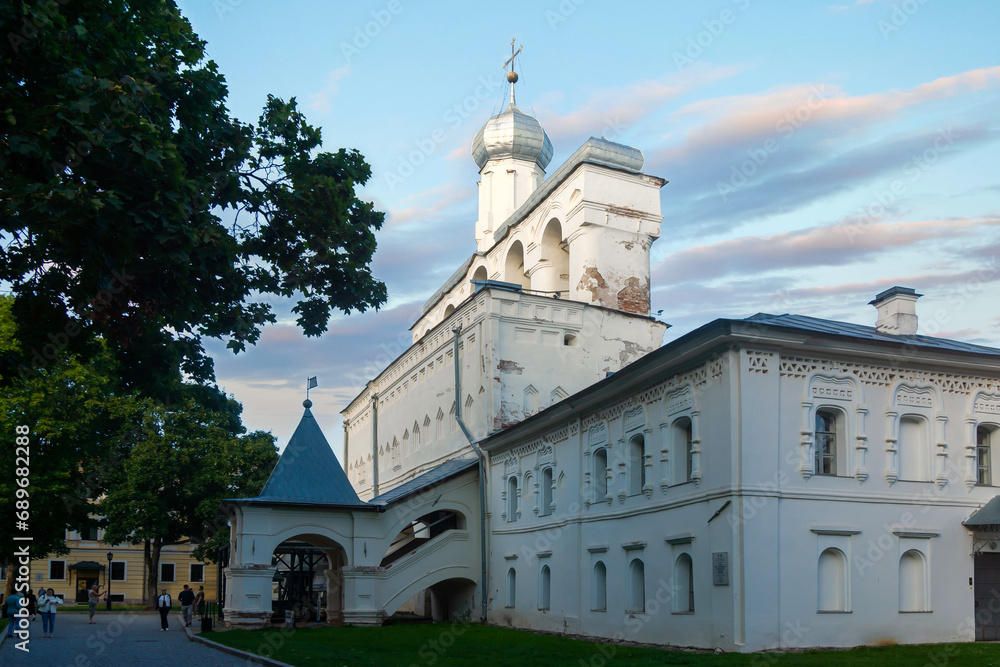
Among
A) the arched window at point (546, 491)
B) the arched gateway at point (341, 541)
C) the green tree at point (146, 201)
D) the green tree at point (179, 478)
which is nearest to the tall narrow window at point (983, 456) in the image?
the arched window at point (546, 491)

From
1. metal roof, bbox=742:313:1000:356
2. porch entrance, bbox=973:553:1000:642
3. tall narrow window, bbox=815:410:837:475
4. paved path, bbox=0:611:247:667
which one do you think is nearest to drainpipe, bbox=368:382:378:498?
paved path, bbox=0:611:247:667

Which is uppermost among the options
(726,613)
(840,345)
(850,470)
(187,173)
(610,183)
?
(610,183)

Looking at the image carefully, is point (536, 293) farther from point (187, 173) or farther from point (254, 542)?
point (187, 173)

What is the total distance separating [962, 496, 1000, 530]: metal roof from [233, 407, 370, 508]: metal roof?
15.2 m

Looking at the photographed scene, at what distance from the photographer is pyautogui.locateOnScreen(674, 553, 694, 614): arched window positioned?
17.5 m

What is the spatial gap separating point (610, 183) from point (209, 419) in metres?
23.7

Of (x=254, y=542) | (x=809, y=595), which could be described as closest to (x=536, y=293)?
(x=254, y=542)

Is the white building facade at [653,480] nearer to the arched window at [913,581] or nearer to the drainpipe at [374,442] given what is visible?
the arched window at [913,581]

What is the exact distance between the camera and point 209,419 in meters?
45.3

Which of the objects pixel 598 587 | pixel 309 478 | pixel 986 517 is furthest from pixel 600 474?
pixel 309 478

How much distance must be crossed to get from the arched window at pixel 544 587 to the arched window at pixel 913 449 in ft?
31.2

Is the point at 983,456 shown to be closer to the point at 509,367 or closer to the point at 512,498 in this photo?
the point at 512,498

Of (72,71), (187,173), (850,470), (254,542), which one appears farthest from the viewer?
(254,542)

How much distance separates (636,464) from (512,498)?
7.64 metres
